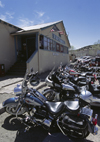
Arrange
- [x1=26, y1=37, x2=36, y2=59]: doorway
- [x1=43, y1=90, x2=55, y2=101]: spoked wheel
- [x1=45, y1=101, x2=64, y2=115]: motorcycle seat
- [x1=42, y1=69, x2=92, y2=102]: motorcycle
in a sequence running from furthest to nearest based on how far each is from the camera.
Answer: [x1=26, y1=37, x2=36, y2=59]: doorway
[x1=43, y1=90, x2=55, y2=101]: spoked wheel
[x1=42, y1=69, x2=92, y2=102]: motorcycle
[x1=45, y1=101, x2=64, y2=115]: motorcycle seat

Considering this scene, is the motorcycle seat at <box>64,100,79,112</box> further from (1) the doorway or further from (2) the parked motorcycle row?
(1) the doorway

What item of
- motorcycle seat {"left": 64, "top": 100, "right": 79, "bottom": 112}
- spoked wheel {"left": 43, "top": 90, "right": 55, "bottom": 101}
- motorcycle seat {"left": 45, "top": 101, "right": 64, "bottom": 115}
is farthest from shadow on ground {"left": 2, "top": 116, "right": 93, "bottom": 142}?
spoked wheel {"left": 43, "top": 90, "right": 55, "bottom": 101}

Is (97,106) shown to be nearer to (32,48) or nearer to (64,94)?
(64,94)

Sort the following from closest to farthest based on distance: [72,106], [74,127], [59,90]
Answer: [74,127] → [72,106] → [59,90]

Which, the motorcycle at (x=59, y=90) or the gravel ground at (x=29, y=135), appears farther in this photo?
the motorcycle at (x=59, y=90)

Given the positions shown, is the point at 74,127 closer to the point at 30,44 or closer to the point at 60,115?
the point at 60,115

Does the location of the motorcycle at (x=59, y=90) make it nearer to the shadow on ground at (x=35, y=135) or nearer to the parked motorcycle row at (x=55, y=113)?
the parked motorcycle row at (x=55, y=113)

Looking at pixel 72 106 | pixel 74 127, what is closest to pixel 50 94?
pixel 72 106

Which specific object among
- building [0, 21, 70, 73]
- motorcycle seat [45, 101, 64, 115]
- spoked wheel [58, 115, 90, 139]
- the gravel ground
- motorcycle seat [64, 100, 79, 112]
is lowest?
the gravel ground

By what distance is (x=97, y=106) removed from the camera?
11.8 feet

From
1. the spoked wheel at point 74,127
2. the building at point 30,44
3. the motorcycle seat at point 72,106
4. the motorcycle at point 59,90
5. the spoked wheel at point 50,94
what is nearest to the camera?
the spoked wheel at point 74,127

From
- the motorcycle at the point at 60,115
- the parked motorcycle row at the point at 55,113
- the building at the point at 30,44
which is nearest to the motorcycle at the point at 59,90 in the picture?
the parked motorcycle row at the point at 55,113

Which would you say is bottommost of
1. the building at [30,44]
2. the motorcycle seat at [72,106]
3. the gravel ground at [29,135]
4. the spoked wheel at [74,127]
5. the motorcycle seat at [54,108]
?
the gravel ground at [29,135]

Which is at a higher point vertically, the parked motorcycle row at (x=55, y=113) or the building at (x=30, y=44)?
the building at (x=30, y=44)
